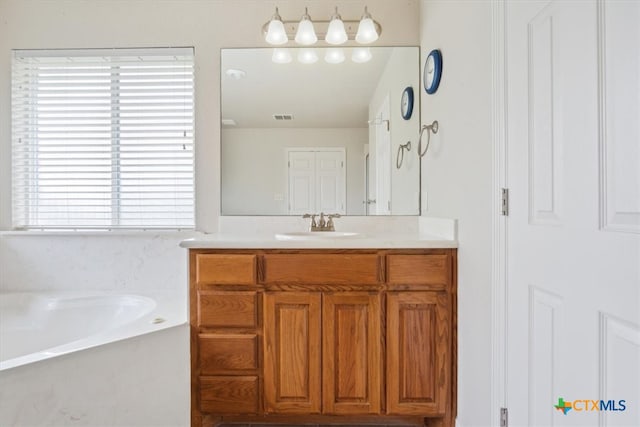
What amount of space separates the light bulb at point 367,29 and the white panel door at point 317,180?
66 cm

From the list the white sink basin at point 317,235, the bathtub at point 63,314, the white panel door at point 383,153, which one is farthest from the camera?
the white panel door at point 383,153

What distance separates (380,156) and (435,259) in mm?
774

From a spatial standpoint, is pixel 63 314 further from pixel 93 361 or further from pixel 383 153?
pixel 383 153

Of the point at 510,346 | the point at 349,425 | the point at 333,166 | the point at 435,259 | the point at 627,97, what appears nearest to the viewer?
the point at 627,97

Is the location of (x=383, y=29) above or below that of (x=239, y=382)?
above

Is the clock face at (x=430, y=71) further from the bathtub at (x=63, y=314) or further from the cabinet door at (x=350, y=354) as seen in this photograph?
the bathtub at (x=63, y=314)

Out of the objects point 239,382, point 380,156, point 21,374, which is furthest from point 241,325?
point 380,156

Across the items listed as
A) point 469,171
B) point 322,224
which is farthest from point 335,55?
point 469,171

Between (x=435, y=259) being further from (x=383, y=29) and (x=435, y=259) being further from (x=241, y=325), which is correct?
(x=383, y=29)

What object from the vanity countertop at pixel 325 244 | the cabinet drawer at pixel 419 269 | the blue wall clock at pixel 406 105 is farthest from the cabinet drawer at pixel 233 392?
the blue wall clock at pixel 406 105

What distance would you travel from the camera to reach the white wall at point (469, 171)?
1.19 meters

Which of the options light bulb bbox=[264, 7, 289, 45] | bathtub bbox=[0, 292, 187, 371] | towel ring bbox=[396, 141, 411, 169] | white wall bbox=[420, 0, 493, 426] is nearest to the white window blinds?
bathtub bbox=[0, 292, 187, 371]

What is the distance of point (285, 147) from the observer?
6.65ft

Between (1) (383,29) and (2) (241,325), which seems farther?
(1) (383,29)
